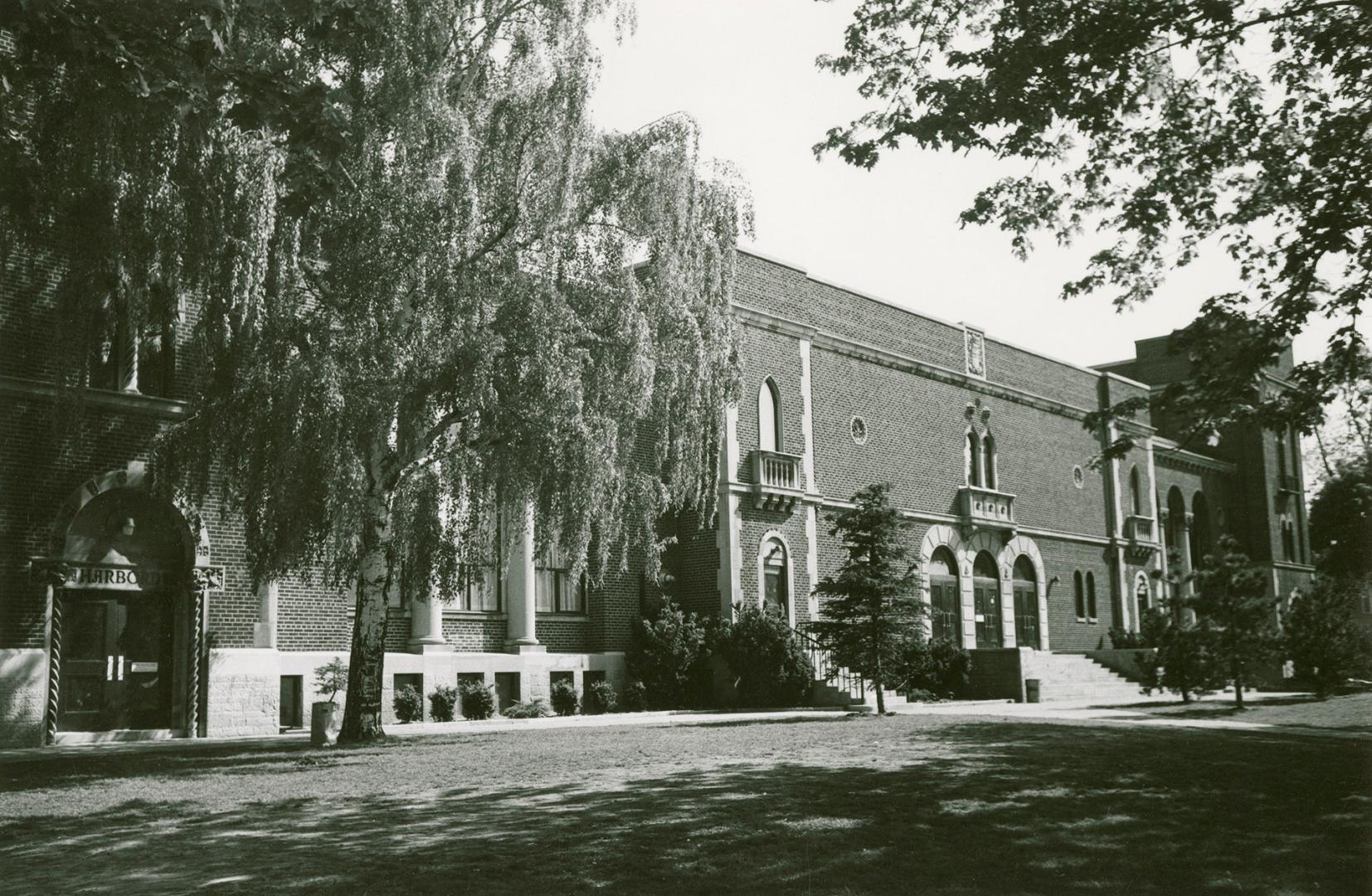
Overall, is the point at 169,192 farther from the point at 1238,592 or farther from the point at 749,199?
the point at 1238,592

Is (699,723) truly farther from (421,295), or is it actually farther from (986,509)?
(986,509)

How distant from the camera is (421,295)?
14.8m

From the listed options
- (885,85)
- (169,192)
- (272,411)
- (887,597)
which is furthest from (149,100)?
(887,597)

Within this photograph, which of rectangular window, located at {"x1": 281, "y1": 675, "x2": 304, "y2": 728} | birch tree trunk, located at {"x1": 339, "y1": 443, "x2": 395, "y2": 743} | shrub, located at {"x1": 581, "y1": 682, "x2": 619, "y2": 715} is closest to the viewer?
birch tree trunk, located at {"x1": 339, "y1": 443, "x2": 395, "y2": 743}

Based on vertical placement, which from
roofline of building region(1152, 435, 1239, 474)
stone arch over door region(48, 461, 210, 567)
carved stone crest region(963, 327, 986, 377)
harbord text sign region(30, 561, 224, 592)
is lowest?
harbord text sign region(30, 561, 224, 592)

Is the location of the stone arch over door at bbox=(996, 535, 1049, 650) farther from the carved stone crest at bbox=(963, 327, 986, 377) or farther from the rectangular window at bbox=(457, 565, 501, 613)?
the rectangular window at bbox=(457, 565, 501, 613)

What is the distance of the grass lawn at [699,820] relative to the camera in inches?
319

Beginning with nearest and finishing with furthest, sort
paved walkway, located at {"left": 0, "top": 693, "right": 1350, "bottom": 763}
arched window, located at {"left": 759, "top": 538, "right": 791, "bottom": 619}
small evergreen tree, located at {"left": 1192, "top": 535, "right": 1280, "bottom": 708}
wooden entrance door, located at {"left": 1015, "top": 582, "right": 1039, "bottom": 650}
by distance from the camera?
paved walkway, located at {"left": 0, "top": 693, "right": 1350, "bottom": 763} → small evergreen tree, located at {"left": 1192, "top": 535, "right": 1280, "bottom": 708} → arched window, located at {"left": 759, "top": 538, "right": 791, "bottom": 619} → wooden entrance door, located at {"left": 1015, "top": 582, "right": 1039, "bottom": 650}

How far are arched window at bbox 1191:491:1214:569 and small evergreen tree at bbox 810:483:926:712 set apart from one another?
30920 millimetres

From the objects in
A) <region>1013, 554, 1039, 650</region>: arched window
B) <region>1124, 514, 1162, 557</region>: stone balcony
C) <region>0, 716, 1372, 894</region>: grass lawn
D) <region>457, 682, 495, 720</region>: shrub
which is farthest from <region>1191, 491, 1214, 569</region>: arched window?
<region>0, 716, 1372, 894</region>: grass lawn

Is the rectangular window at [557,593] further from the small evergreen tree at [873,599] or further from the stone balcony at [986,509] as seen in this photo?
the stone balcony at [986,509]

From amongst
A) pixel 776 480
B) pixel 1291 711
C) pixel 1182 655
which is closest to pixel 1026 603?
pixel 1182 655

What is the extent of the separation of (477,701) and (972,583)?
16.6 metres

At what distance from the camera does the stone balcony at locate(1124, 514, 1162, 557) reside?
43094mm
